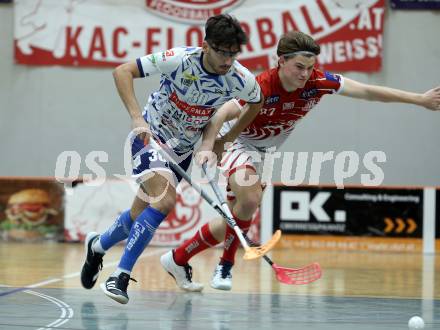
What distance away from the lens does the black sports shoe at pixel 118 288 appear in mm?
4156

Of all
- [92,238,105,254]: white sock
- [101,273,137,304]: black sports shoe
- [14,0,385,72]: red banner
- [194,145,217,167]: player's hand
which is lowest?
[101,273,137,304]: black sports shoe

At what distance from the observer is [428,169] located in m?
10.2

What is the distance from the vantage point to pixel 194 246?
5219mm

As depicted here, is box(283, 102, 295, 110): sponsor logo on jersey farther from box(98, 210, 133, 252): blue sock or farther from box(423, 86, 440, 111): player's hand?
box(98, 210, 133, 252): blue sock

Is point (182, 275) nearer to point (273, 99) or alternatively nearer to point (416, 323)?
point (273, 99)

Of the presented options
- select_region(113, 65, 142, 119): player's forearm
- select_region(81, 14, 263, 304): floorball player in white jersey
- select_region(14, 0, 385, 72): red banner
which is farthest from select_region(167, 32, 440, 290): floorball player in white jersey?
select_region(14, 0, 385, 72): red banner

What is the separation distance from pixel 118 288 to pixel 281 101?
58.8 inches

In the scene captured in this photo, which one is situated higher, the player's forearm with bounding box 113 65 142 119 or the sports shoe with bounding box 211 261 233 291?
the player's forearm with bounding box 113 65 142 119

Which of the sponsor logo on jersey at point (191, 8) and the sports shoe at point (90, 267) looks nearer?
the sports shoe at point (90, 267)

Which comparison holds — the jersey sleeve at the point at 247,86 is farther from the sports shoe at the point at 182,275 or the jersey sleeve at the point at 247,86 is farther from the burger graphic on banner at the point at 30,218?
the burger graphic on banner at the point at 30,218

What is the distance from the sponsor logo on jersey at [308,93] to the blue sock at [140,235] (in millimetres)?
1212

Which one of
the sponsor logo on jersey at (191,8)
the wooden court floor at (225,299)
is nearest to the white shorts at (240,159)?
the wooden court floor at (225,299)

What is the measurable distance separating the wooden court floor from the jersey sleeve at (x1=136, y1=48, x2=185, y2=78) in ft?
3.95

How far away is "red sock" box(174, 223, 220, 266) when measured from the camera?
516cm
